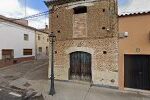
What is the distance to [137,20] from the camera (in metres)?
10.0

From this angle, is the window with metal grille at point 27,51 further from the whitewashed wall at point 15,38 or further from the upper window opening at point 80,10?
the upper window opening at point 80,10

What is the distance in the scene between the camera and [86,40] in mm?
11750

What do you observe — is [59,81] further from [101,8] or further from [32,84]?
[101,8]

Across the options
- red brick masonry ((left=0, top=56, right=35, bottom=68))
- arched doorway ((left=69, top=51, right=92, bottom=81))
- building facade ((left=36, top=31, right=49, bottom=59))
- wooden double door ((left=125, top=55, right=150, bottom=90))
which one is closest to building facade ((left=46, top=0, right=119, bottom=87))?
arched doorway ((left=69, top=51, right=92, bottom=81))

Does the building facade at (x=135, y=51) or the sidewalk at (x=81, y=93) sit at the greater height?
the building facade at (x=135, y=51)

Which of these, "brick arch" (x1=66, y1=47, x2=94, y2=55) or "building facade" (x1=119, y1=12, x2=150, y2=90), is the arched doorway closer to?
"brick arch" (x1=66, y1=47, x2=94, y2=55)

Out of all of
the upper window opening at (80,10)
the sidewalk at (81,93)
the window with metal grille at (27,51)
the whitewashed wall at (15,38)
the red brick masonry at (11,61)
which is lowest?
the sidewalk at (81,93)

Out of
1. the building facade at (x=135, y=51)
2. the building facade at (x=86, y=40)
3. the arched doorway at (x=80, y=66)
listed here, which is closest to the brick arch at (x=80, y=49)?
the building facade at (x=86, y=40)

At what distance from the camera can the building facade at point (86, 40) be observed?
428 inches

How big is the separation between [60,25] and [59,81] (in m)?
4.36

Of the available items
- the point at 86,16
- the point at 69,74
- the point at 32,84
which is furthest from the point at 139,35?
the point at 32,84

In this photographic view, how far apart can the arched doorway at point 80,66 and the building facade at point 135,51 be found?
235 centimetres

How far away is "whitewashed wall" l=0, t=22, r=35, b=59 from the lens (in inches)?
781

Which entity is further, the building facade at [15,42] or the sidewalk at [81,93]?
the building facade at [15,42]
